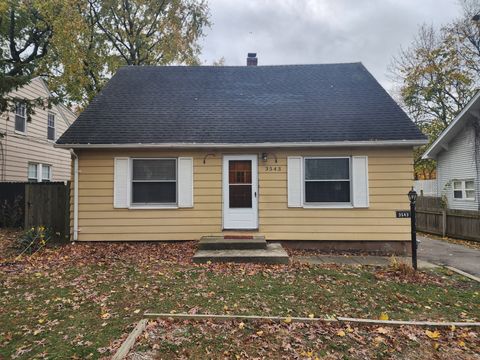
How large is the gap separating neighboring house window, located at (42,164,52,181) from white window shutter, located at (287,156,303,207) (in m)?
14.8

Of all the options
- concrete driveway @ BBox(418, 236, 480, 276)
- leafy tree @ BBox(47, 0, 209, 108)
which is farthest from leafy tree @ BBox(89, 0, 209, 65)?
concrete driveway @ BBox(418, 236, 480, 276)

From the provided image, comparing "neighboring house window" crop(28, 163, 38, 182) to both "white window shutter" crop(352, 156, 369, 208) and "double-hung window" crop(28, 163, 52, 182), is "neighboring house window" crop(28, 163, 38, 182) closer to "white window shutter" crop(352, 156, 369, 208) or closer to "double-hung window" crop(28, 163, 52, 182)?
"double-hung window" crop(28, 163, 52, 182)

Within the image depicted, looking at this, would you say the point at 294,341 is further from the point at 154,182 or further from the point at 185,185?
the point at 154,182

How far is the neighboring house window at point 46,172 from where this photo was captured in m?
16.5

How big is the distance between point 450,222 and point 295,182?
8506mm

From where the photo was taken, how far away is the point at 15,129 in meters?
14.2

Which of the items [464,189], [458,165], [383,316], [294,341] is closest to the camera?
[294,341]

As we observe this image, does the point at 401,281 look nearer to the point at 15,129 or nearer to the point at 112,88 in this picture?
the point at 112,88

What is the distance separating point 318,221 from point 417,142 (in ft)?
10.5

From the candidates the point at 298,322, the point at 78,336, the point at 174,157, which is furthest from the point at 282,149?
the point at 78,336

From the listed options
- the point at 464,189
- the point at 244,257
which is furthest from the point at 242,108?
the point at 464,189

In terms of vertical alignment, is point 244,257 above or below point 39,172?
below

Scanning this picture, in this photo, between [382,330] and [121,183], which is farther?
[121,183]

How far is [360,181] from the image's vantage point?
310 inches
